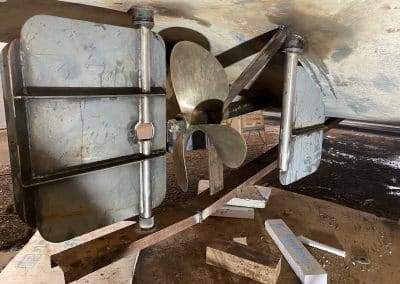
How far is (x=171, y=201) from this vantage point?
2582 millimetres

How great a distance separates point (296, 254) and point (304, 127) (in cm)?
74

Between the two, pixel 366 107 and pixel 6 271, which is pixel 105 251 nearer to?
pixel 6 271

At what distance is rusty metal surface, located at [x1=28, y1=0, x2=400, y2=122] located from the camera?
1.13 m

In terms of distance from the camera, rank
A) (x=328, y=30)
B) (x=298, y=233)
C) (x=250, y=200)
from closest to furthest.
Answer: (x=328, y=30) → (x=298, y=233) → (x=250, y=200)

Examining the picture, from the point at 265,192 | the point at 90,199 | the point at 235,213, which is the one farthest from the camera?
the point at 265,192

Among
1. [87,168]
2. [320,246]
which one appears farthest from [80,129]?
[320,246]

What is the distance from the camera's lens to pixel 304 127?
6.13ft

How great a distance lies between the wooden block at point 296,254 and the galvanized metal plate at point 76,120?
95 cm

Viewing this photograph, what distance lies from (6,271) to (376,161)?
4425 millimetres

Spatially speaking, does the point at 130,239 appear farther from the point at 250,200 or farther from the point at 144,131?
the point at 250,200

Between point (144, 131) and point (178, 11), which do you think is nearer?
point (144, 131)

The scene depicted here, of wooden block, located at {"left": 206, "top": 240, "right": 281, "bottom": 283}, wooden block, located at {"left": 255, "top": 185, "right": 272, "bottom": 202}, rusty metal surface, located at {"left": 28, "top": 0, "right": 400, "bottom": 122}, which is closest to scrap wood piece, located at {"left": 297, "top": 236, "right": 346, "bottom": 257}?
wooden block, located at {"left": 206, "top": 240, "right": 281, "bottom": 283}

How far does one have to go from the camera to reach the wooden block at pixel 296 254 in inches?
60.9

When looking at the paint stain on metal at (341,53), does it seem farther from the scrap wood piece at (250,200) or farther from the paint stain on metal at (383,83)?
the scrap wood piece at (250,200)
